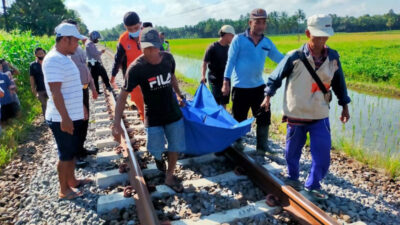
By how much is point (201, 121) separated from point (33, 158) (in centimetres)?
319

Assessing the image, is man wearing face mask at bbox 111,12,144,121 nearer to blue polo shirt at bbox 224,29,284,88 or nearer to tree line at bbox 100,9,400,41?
blue polo shirt at bbox 224,29,284,88

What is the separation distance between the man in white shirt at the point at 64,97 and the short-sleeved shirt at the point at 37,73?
3.15 metres

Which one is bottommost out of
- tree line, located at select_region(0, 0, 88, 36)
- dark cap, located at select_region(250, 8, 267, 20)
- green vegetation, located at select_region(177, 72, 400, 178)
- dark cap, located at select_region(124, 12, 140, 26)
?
green vegetation, located at select_region(177, 72, 400, 178)

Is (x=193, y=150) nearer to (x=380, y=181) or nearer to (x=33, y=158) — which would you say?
(x=380, y=181)

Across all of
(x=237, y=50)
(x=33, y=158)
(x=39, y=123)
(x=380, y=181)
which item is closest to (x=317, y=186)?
(x=380, y=181)

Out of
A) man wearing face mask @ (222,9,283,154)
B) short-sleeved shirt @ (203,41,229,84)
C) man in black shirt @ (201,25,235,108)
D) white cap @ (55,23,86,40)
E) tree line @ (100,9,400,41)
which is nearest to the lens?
white cap @ (55,23,86,40)

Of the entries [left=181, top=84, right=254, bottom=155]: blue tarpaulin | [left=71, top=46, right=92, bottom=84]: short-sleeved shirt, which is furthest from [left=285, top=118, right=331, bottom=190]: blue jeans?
[left=71, top=46, right=92, bottom=84]: short-sleeved shirt

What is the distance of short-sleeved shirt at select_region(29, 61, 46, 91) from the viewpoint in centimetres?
593

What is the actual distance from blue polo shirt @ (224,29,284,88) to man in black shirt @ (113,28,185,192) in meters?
1.14

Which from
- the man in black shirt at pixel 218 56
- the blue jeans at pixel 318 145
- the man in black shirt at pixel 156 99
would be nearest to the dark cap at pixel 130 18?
the man in black shirt at pixel 218 56

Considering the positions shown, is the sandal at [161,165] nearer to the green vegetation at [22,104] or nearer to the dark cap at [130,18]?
the dark cap at [130,18]

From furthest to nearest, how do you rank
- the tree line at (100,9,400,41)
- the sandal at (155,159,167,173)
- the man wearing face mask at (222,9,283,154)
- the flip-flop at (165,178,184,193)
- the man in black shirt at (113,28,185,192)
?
the tree line at (100,9,400,41) → the man wearing face mask at (222,9,283,154) → the sandal at (155,159,167,173) → the flip-flop at (165,178,184,193) → the man in black shirt at (113,28,185,192)

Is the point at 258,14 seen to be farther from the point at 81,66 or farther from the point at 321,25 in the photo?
the point at 81,66

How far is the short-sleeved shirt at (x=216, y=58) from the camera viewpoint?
18.1 feet
